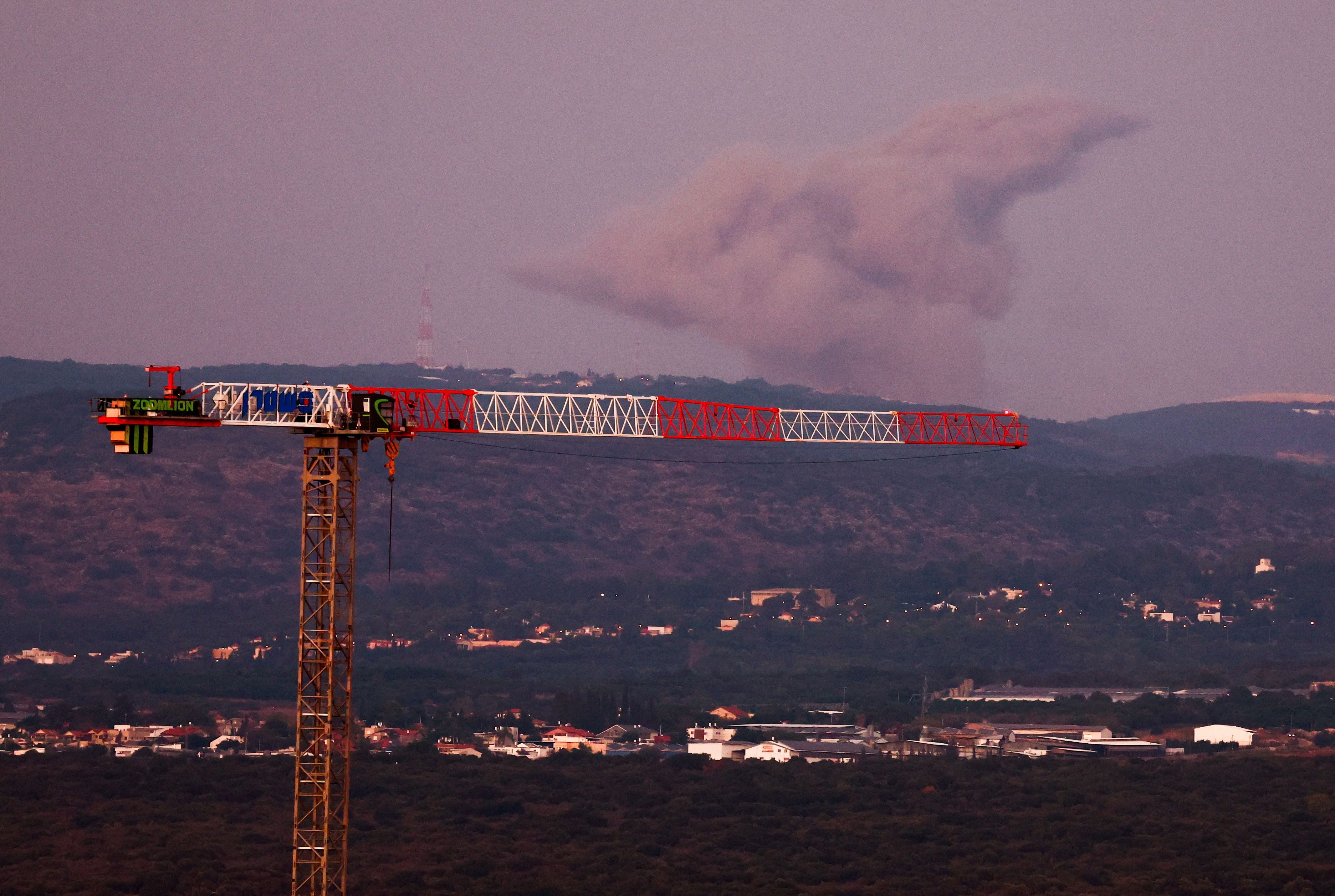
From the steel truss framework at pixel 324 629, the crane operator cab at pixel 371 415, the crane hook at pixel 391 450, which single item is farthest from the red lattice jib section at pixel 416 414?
the steel truss framework at pixel 324 629

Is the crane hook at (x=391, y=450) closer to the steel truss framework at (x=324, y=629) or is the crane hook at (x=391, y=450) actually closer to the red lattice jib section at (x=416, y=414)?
the red lattice jib section at (x=416, y=414)

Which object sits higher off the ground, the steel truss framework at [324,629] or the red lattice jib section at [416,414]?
the red lattice jib section at [416,414]

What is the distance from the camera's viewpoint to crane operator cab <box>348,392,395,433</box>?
12431 cm

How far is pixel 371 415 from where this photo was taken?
124562mm

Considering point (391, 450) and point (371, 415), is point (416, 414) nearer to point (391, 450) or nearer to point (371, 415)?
point (391, 450)

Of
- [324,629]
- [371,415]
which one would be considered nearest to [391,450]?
[371,415]

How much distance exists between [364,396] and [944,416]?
81.3 m

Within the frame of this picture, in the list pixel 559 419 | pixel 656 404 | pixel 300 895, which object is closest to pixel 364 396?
pixel 656 404

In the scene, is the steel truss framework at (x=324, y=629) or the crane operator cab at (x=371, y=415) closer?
the steel truss framework at (x=324, y=629)

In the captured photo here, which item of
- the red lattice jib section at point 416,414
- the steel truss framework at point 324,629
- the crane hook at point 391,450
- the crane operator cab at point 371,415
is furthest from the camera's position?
the red lattice jib section at point 416,414

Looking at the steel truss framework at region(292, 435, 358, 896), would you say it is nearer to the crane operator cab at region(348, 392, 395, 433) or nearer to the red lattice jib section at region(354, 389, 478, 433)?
the crane operator cab at region(348, 392, 395, 433)

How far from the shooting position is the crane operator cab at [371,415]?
408 feet

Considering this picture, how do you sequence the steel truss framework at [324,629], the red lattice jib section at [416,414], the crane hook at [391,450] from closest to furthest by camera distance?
1. the steel truss framework at [324,629]
2. the crane hook at [391,450]
3. the red lattice jib section at [416,414]

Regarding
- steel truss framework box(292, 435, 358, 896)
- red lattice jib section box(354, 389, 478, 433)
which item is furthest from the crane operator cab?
steel truss framework box(292, 435, 358, 896)
